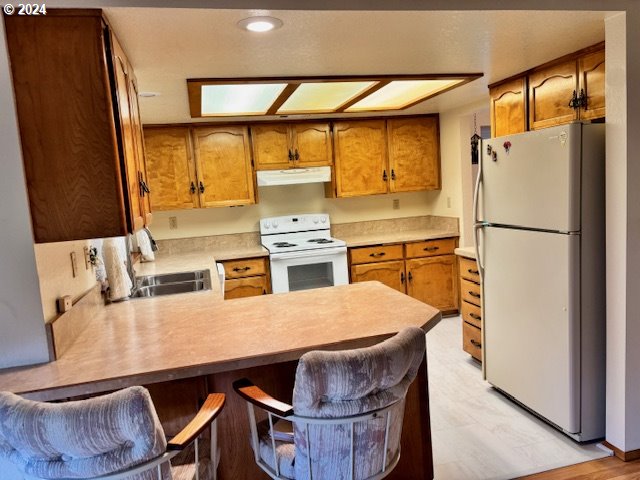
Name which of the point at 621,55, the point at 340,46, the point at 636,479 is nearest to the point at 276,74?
the point at 340,46

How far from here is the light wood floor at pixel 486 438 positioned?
2121mm

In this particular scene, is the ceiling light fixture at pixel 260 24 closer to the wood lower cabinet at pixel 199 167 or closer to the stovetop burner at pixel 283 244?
the wood lower cabinet at pixel 199 167

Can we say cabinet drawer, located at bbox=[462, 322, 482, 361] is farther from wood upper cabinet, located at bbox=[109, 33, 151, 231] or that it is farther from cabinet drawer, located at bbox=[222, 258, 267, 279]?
wood upper cabinet, located at bbox=[109, 33, 151, 231]

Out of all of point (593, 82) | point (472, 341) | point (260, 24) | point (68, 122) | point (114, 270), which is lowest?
point (472, 341)

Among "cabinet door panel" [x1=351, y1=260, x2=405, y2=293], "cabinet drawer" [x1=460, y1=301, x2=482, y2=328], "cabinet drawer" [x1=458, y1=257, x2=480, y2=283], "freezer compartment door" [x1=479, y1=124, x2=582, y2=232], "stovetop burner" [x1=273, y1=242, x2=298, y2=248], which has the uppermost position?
"freezer compartment door" [x1=479, y1=124, x2=582, y2=232]

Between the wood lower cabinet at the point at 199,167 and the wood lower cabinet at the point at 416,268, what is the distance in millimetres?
1242

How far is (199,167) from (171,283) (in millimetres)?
1318

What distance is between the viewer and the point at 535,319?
7.84 ft

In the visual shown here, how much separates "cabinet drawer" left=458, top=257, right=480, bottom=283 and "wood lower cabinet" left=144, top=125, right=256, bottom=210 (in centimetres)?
199

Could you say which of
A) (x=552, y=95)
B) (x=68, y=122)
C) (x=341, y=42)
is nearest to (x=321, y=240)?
(x=552, y=95)

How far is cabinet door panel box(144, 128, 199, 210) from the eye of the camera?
3.90 meters

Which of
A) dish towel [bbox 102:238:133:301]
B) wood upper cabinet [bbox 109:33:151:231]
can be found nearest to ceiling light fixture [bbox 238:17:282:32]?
wood upper cabinet [bbox 109:33:151:231]

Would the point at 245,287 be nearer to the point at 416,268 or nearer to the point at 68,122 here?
the point at 416,268

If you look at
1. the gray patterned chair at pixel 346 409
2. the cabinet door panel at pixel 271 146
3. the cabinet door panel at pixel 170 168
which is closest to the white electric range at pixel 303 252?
the cabinet door panel at pixel 271 146
